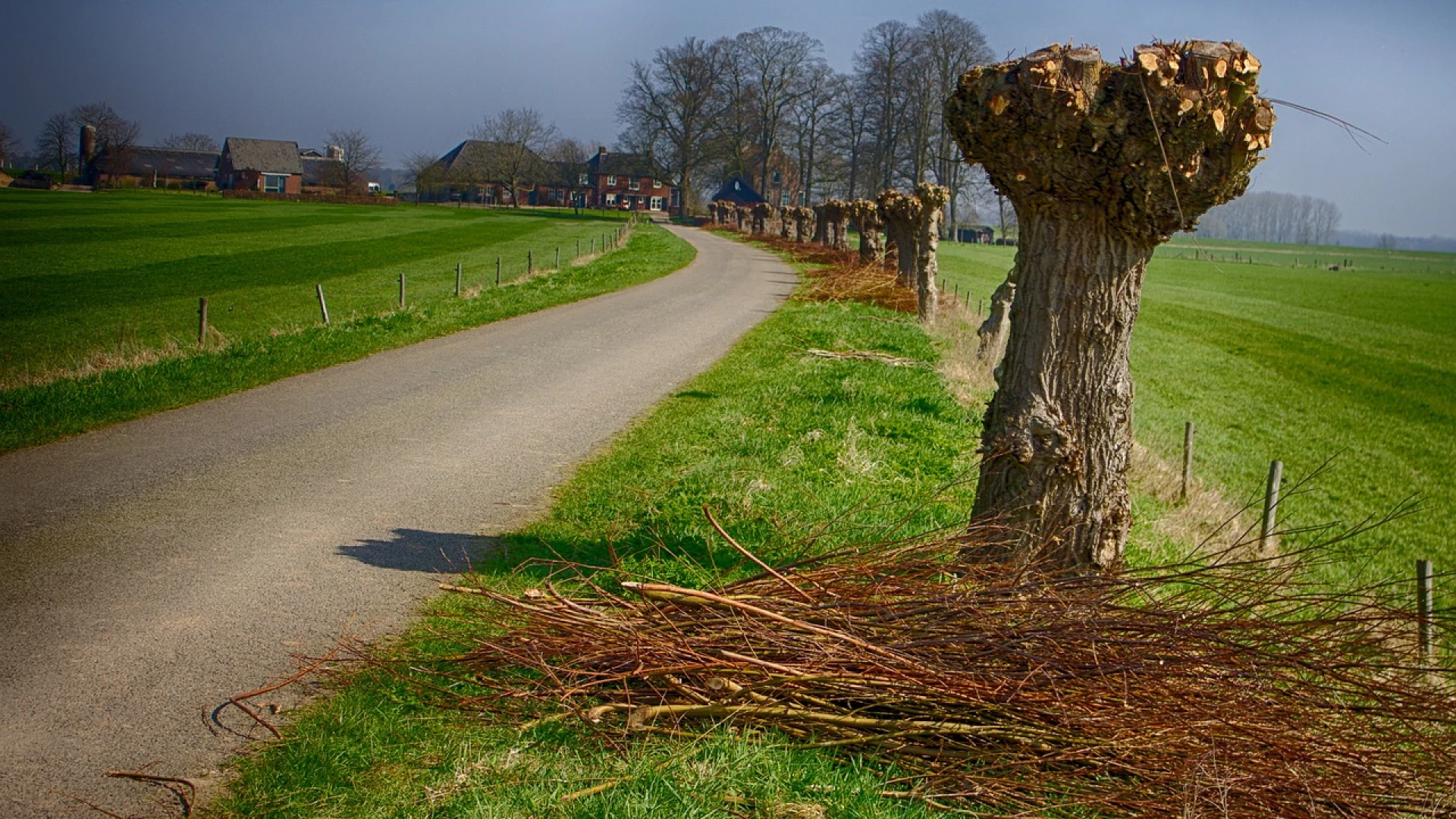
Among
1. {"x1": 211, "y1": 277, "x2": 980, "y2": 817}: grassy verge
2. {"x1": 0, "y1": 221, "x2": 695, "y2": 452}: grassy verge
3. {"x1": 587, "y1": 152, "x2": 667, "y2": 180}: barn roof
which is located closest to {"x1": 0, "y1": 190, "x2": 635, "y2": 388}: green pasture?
{"x1": 0, "y1": 221, "x2": 695, "y2": 452}: grassy verge

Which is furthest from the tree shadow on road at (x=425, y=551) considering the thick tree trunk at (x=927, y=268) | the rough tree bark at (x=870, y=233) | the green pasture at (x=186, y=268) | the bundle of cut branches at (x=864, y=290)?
the rough tree bark at (x=870, y=233)

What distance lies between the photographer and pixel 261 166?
4417 inches

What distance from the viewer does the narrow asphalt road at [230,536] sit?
4836 millimetres

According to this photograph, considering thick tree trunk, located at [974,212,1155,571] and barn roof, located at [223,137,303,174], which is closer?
thick tree trunk, located at [974,212,1155,571]

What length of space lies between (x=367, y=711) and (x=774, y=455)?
224 inches

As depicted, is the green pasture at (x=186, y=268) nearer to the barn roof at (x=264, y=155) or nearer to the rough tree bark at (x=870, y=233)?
the rough tree bark at (x=870, y=233)

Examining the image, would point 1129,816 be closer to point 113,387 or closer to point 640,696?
point 640,696

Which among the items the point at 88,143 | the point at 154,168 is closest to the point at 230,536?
the point at 88,143

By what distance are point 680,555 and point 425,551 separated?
1.98 m

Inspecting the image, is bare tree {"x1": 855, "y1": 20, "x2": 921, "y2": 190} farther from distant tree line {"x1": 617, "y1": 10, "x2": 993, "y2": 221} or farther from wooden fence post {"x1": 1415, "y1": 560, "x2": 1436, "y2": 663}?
wooden fence post {"x1": 1415, "y1": 560, "x2": 1436, "y2": 663}

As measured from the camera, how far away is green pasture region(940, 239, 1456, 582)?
55.4 ft

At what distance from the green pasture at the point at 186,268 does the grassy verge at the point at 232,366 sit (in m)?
1.16

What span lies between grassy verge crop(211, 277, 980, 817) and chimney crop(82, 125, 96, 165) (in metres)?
35.6

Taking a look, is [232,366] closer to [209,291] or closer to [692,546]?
[692,546]
